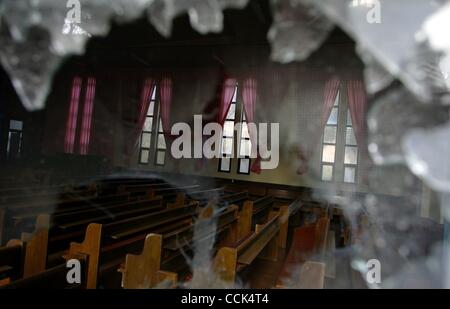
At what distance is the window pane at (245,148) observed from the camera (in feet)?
18.4

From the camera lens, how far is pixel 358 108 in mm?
4973

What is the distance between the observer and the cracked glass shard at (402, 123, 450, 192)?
1.09 meters

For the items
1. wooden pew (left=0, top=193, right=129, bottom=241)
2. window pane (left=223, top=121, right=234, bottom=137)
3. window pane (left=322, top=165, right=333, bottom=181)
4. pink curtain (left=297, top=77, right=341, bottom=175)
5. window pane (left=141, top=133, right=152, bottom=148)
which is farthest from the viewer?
window pane (left=141, top=133, right=152, bottom=148)

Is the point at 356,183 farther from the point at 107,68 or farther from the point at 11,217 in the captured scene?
the point at 107,68

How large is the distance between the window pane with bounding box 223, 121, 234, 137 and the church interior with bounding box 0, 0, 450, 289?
3 cm

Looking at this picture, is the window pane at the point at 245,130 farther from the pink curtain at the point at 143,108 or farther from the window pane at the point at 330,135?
the pink curtain at the point at 143,108

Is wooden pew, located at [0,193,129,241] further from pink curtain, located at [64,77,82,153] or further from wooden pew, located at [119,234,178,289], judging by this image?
pink curtain, located at [64,77,82,153]

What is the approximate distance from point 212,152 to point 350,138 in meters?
2.53

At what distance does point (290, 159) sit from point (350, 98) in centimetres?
142

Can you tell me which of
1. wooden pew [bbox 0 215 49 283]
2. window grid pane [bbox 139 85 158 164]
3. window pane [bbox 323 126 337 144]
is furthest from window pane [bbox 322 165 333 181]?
wooden pew [bbox 0 215 49 283]

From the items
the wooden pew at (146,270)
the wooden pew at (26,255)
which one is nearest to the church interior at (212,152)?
the wooden pew at (26,255)

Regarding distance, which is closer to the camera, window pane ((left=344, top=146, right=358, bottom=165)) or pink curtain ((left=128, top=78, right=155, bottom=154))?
window pane ((left=344, top=146, right=358, bottom=165))

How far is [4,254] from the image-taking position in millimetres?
1295

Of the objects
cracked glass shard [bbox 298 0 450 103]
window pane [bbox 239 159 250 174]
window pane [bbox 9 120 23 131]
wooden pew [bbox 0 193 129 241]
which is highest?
cracked glass shard [bbox 298 0 450 103]
